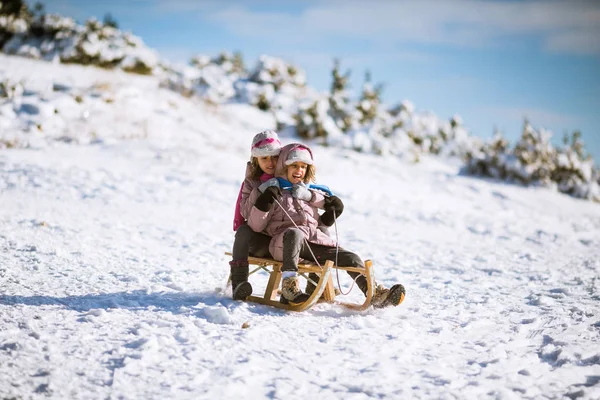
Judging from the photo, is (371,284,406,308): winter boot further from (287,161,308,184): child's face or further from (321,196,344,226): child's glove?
(287,161,308,184): child's face

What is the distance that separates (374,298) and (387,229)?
12.0 feet

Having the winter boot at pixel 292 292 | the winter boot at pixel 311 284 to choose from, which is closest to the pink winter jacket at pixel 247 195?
the winter boot at pixel 292 292

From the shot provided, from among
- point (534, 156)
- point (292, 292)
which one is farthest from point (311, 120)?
point (292, 292)

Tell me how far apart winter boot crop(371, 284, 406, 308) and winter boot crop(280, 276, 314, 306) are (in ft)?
1.68

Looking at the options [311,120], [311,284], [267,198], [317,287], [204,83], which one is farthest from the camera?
[204,83]

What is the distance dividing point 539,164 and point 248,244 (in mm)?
10691

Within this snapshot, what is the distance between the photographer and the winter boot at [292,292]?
3.49m

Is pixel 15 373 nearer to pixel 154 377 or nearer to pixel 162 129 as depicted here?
pixel 154 377

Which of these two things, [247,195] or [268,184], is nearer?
[268,184]

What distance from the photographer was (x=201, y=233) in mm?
6238

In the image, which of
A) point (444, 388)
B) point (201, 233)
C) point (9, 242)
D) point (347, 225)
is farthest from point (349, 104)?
point (444, 388)

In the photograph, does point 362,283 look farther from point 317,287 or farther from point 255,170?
point 255,170

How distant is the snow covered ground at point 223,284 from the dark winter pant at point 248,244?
1.16ft

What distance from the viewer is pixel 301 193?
3.68m
